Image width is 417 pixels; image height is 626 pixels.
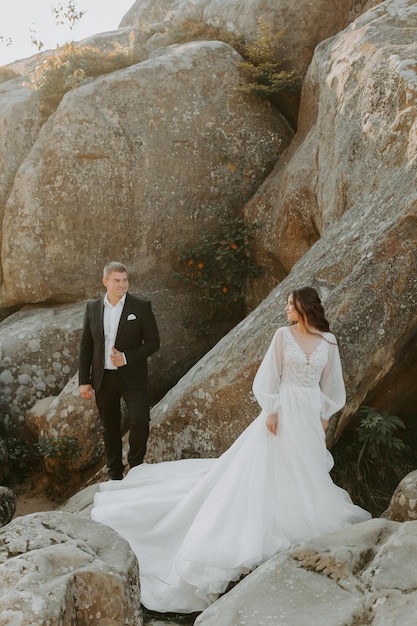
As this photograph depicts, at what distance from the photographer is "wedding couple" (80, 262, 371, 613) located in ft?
16.8

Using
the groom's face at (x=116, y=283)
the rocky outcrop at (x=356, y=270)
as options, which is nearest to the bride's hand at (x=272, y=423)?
the rocky outcrop at (x=356, y=270)

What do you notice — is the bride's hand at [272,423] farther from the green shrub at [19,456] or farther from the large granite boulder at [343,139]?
the green shrub at [19,456]

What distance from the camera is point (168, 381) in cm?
961

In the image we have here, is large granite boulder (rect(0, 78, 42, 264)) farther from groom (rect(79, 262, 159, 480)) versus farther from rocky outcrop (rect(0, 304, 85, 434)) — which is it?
groom (rect(79, 262, 159, 480))

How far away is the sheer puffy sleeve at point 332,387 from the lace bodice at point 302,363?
0.07m

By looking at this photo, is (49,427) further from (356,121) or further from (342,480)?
(356,121)

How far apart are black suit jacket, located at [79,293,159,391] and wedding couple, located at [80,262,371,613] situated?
137cm

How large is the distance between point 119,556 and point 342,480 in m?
3.14

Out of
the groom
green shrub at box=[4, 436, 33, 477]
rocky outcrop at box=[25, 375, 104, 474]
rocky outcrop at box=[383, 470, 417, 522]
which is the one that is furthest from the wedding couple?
green shrub at box=[4, 436, 33, 477]

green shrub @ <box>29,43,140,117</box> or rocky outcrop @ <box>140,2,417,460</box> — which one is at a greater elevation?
green shrub @ <box>29,43,140,117</box>

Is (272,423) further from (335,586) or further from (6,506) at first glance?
(6,506)

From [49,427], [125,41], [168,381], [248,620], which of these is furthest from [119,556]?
[125,41]

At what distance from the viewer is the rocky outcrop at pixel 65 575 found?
3.32m

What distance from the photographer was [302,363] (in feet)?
18.1
